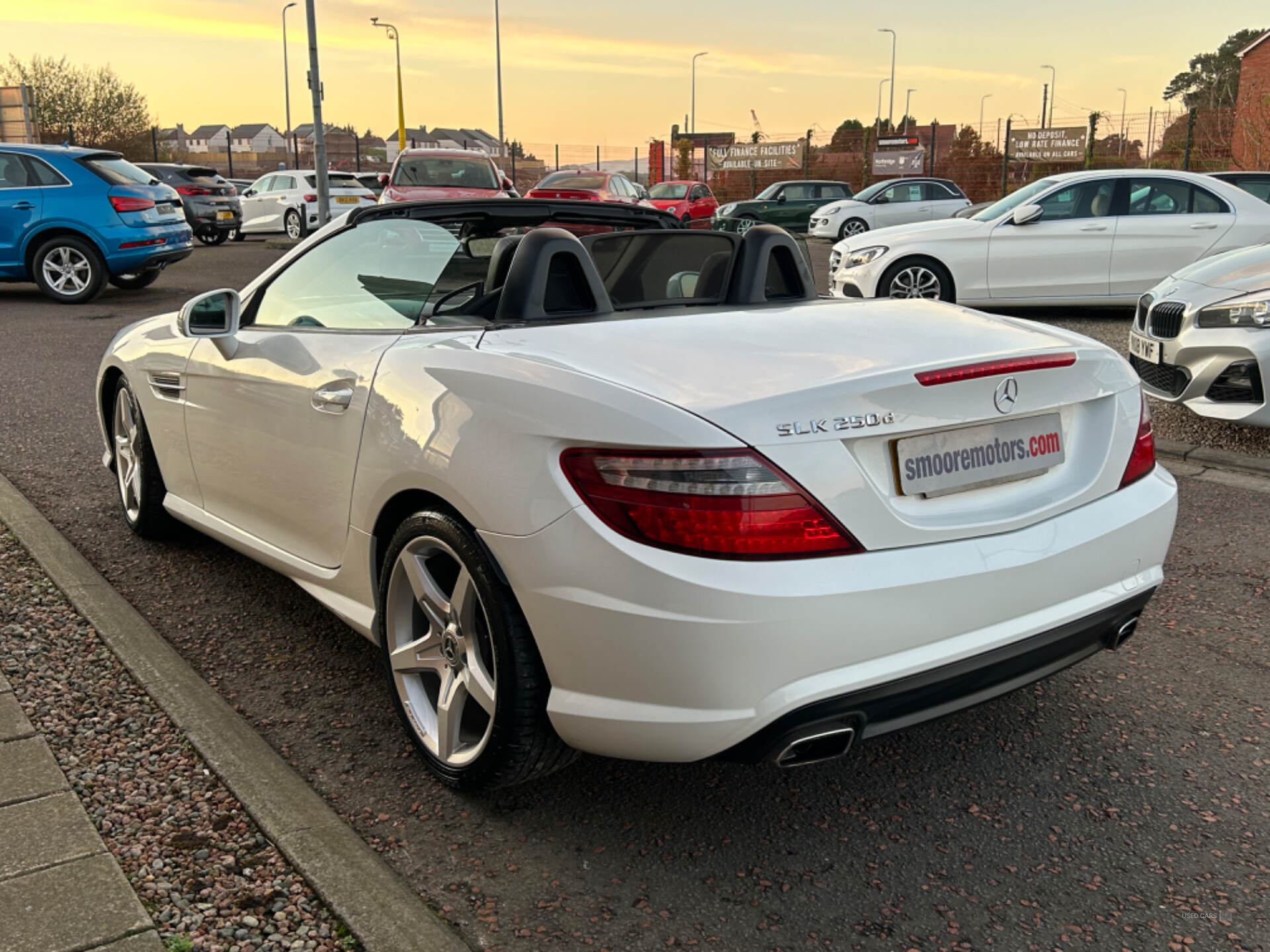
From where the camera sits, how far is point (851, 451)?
7.32 feet

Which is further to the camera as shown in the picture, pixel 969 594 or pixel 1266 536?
pixel 1266 536

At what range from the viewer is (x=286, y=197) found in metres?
26.4

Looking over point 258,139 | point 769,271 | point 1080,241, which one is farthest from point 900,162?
point 258,139

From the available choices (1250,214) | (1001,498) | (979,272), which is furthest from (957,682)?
(1250,214)

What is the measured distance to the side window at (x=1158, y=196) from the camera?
36.2ft

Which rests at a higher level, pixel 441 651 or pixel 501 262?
pixel 501 262

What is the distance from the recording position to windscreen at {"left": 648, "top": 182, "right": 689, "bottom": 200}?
30.9m

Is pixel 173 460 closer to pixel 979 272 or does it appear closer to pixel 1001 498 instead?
pixel 1001 498

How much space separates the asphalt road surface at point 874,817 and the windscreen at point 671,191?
28.2m

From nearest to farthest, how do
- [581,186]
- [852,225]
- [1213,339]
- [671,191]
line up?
[1213,339]
[581,186]
[852,225]
[671,191]

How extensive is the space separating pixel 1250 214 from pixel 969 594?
34.4ft

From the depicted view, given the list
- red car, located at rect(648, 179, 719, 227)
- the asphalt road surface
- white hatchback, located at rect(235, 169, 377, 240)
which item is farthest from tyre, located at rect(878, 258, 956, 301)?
red car, located at rect(648, 179, 719, 227)

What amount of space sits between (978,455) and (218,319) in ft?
8.07

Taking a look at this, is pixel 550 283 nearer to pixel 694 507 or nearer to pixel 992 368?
pixel 694 507
